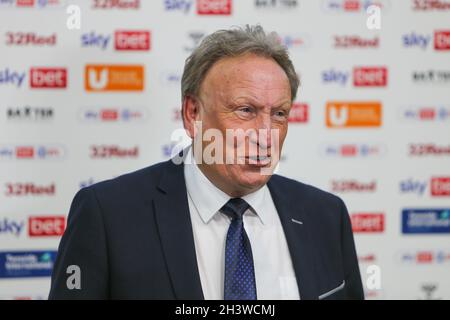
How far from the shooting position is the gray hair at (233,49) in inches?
73.9

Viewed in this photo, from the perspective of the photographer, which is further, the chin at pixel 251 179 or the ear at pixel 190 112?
the ear at pixel 190 112

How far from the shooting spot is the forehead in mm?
1845

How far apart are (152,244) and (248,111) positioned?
466 mm

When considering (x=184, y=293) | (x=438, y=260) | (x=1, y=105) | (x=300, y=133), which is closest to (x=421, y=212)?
(x=438, y=260)

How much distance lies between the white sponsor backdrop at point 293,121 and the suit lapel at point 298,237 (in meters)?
1.02

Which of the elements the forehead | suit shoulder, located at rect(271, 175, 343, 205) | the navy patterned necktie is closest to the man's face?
the forehead

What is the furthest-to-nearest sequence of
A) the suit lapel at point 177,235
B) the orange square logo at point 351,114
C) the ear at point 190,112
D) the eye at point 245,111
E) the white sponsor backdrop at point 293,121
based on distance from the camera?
1. the orange square logo at point 351,114
2. the white sponsor backdrop at point 293,121
3. the ear at point 190,112
4. the eye at point 245,111
5. the suit lapel at point 177,235

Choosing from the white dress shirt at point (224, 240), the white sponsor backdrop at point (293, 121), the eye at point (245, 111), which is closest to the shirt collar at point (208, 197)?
the white dress shirt at point (224, 240)

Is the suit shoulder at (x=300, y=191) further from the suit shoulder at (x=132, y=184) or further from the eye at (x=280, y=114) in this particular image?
the suit shoulder at (x=132, y=184)

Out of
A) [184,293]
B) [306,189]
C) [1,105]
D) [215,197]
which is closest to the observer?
[184,293]

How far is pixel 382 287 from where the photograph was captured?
3201 mm

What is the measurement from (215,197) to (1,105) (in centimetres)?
138

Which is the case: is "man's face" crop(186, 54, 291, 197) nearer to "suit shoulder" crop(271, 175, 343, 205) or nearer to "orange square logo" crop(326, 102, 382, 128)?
"suit shoulder" crop(271, 175, 343, 205)

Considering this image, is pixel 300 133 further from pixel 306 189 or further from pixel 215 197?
pixel 215 197
